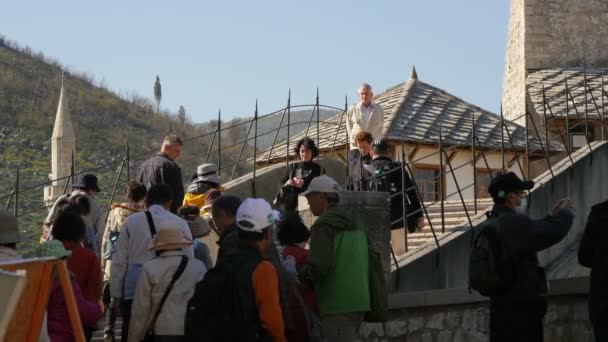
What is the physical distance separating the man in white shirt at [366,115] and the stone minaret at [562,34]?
14.9 metres

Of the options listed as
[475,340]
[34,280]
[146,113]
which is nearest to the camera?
[34,280]

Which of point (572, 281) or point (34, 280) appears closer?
point (34, 280)

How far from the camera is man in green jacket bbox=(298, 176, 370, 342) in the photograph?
8.31 metres

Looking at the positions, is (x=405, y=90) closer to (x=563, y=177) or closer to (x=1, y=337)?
(x=563, y=177)

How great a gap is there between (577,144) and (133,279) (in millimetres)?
19112

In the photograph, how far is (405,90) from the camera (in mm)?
26844

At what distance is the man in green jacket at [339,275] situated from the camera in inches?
327

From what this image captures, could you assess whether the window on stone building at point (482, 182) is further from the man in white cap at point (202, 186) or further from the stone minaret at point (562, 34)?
the man in white cap at point (202, 186)

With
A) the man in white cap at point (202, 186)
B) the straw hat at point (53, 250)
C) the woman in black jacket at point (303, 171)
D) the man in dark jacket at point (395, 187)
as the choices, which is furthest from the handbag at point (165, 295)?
the man in dark jacket at point (395, 187)

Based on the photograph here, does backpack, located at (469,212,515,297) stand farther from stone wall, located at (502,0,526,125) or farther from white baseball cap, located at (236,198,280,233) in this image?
stone wall, located at (502,0,526,125)

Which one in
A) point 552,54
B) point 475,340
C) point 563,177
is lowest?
point 475,340

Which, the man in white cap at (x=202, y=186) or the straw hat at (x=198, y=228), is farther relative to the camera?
the man in white cap at (x=202, y=186)

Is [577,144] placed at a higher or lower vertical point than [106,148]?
lower

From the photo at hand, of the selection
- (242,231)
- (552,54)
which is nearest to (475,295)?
(242,231)
